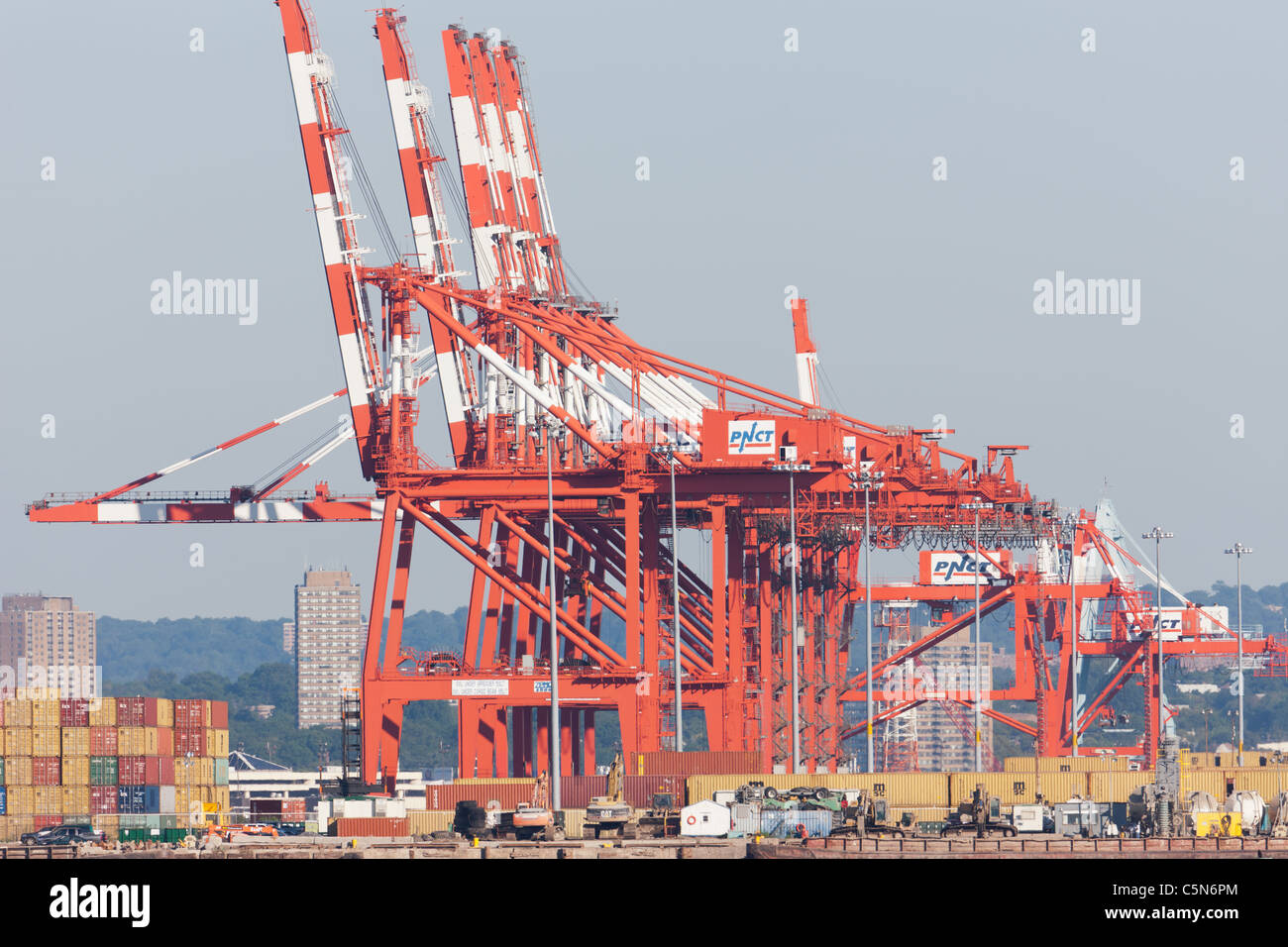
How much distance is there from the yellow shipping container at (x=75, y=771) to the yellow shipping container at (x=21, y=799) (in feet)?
4.87

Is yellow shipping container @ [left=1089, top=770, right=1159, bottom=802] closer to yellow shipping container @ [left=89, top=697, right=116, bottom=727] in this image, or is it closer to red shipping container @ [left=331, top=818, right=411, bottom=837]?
red shipping container @ [left=331, top=818, right=411, bottom=837]

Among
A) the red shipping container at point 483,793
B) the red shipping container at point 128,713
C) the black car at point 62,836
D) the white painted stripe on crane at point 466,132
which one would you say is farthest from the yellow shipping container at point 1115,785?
the white painted stripe on crane at point 466,132

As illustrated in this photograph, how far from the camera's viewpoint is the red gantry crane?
3440 inches

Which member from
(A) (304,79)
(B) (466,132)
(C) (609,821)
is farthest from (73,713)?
(C) (609,821)

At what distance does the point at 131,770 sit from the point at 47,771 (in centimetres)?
326

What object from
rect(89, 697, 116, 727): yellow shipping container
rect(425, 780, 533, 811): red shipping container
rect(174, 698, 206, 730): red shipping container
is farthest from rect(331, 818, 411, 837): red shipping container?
rect(174, 698, 206, 730): red shipping container

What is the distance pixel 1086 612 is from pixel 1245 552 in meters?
42.7

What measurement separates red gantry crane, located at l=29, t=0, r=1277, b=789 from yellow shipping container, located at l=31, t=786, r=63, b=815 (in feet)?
39.4

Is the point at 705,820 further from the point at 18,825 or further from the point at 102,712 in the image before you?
the point at 102,712

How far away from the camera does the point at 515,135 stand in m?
110

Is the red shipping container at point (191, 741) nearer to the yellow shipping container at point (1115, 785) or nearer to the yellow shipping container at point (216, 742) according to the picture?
the yellow shipping container at point (216, 742)

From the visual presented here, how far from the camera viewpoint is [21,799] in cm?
8525
